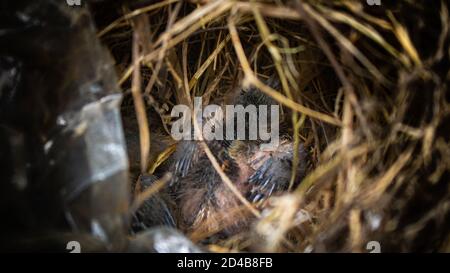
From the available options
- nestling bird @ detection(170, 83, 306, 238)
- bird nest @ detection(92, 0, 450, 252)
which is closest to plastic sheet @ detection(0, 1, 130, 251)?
bird nest @ detection(92, 0, 450, 252)

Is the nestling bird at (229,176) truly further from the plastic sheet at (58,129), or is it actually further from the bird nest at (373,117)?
the plastic sheet at (58,129)

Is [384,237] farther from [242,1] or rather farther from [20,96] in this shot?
[20,96]

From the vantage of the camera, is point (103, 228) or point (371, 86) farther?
point (371, 86)

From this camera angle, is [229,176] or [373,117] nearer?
[373,117]

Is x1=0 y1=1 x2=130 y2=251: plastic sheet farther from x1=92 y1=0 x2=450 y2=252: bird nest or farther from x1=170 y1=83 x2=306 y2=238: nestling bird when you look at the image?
x1=170 y1=83 x2=306 y2=238: nestling bird

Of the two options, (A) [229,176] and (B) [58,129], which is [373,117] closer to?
(A) [229,176]

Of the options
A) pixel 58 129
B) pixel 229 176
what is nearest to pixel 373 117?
pixel 229 176

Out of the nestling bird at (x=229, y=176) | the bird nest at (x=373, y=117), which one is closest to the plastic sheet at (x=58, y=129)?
the bird nest at (x=373, y=117)

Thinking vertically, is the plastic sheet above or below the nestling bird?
above

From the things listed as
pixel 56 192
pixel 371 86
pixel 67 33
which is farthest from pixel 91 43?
pixel 371 86

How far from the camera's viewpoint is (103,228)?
1.69 feet

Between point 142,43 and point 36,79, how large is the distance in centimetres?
16
